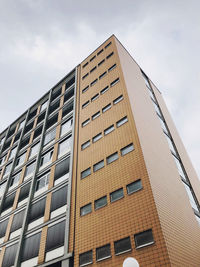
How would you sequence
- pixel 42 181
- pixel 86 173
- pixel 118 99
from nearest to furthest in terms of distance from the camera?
1. pixel 86 173
2. pixel 118 99
3. pixel 42 181

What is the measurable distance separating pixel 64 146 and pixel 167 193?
10.7 meters

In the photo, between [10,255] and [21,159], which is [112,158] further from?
[21,159]

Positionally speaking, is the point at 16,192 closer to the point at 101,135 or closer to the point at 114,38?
the point at 101,135

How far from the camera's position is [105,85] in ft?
70.5

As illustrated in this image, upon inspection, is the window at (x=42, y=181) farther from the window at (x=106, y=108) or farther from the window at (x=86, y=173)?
the window at (x=106, y=108)

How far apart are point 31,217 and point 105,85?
13601 millimetres

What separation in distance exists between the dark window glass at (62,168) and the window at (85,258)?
712 cm

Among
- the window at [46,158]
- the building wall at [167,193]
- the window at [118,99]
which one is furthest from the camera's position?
the window at [46,158]

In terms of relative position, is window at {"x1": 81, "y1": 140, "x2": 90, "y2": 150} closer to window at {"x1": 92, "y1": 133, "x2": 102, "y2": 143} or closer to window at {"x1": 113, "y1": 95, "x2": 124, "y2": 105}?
window at {"x1": 92, "y1": 133, "x2": 102, "y2": 143}

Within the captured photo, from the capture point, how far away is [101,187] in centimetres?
1428

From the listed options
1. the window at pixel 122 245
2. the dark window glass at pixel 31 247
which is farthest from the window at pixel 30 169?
the window at pixel 122 245

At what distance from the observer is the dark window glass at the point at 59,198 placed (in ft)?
53.4

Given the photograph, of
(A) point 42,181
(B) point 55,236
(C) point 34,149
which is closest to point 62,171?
(A) point 42,181

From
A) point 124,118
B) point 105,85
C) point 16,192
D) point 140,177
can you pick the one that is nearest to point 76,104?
point 105,85
